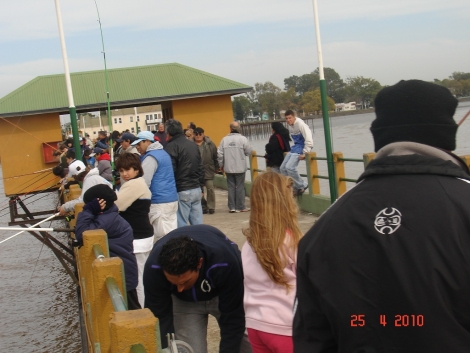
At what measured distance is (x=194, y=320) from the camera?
14.2 ft

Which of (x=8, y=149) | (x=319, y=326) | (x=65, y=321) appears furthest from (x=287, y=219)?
(x=8, y=149)

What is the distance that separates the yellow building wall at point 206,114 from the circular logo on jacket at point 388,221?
17814mm

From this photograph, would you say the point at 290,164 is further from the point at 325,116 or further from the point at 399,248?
the point at 399,248

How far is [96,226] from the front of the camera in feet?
19.8

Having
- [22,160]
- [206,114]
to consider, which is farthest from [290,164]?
[22,160]

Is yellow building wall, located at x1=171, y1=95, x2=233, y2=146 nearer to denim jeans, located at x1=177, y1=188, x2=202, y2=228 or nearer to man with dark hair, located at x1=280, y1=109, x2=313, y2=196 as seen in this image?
man with dark hair, located at x1=280, y1=109, x2=313, y2=196

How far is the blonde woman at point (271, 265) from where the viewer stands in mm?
3758

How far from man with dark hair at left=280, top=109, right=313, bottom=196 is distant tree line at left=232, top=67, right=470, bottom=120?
59 cm

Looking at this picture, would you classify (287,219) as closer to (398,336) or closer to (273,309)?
(273,309)

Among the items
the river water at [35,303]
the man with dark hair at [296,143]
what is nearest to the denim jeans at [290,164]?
the man with dark hair at [296,143]

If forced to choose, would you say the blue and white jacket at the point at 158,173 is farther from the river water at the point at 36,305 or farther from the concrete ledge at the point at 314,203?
the concrete ledge at the point at 314,203

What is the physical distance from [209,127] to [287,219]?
15874mm

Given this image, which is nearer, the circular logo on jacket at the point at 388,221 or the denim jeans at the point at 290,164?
the circular logo on jacket at the point at 388,221

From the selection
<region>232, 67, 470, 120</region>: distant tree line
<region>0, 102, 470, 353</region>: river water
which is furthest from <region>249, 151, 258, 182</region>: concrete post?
<region>0, 102, 470, 353</region>: river water
